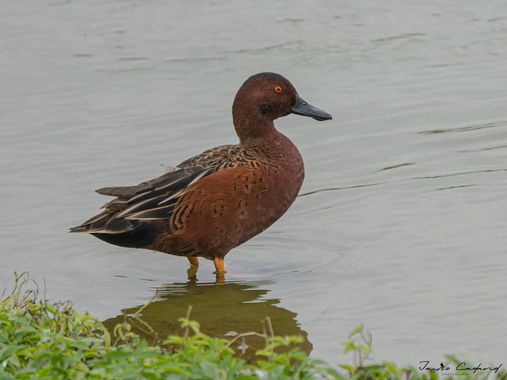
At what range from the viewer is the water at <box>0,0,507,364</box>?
6629mm

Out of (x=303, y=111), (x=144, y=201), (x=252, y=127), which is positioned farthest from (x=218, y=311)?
(x=303, y=111)

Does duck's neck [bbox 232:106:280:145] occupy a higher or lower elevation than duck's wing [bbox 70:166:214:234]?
higher

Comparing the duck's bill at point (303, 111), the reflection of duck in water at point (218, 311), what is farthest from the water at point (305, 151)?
the duck's bill at point (303, 111)

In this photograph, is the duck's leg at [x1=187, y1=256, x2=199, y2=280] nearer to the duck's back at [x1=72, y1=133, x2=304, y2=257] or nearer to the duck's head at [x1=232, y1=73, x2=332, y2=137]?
the duck's back at [x1=72, y1=133, x2=304, y2=257]

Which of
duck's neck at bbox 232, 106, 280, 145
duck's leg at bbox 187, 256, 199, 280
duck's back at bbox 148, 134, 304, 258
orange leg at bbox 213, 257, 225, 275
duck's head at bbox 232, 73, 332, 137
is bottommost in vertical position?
duck's leg at bbox 187, 256, 199, 280

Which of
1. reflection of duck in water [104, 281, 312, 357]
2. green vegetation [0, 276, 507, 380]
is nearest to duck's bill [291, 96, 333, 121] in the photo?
reflection of duck in water [104, 281, 312, 357]

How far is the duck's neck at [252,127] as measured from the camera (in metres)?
7.72

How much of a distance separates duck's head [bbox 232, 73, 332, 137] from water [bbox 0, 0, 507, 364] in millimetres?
832

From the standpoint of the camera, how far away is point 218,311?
265 inches

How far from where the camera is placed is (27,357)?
4.57m

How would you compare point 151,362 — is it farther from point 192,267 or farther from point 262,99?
point 262,99

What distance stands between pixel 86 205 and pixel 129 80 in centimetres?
283

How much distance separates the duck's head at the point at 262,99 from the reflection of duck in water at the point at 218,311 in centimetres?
120

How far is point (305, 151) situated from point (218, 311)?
9.35 feet
